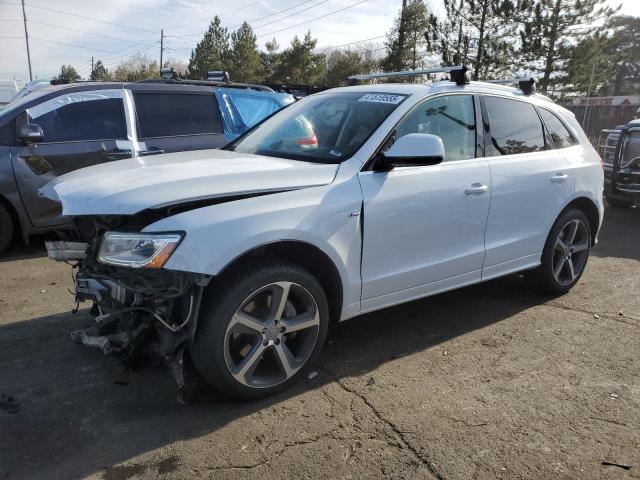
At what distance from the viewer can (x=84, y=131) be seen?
19.8 feet

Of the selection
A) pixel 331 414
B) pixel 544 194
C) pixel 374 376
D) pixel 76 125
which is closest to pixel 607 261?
pixel 544 194

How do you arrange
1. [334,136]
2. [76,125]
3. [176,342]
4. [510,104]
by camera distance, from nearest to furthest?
1. [176,342]
2. [334,136]
3. [510,104]
4. [76,125]

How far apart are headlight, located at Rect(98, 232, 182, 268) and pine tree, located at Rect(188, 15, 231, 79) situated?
171ft

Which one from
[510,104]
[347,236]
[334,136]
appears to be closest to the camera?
[347,236]

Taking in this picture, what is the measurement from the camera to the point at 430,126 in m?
3.81

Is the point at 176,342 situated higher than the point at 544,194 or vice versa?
the point at 544,194

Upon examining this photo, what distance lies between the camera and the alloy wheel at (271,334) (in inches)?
116

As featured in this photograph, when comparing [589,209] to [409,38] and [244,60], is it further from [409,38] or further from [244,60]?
[244,60]

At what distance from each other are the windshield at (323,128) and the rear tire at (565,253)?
2.01m

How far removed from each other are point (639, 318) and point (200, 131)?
199 inches

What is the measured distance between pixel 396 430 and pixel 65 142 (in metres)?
4.86

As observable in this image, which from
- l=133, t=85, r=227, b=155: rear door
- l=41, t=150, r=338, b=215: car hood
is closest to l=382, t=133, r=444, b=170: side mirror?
l=41, t=150, r=338, b=215: car hood

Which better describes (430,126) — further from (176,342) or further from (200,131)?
(200,131)

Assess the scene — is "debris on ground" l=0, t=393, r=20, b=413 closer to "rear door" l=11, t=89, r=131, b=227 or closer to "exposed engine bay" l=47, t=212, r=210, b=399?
"exposed engine bay" l=47, t=212, r=210, b=399
